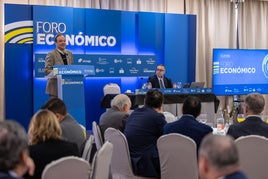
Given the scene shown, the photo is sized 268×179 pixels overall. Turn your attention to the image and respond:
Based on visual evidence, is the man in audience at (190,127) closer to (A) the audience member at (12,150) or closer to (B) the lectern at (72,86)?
(B) the lectern at (72,86)

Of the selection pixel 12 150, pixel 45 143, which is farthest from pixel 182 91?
pixel 12 150

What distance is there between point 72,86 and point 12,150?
3968mm

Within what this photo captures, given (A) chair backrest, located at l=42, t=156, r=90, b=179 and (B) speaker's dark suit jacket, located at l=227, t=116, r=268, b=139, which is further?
(B) speaker's dark suit jacket, located at l=227, t=116, r=268, b=139

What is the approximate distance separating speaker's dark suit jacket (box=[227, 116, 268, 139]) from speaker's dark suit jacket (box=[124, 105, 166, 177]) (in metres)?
0.79

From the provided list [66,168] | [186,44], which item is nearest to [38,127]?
[66,168]

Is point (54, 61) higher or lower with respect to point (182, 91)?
higher

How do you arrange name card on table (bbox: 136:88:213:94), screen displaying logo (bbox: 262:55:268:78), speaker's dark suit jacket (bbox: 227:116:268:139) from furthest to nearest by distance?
screen displaying logo (bbox: 262:55:268:78)
name card on table (bbox: 136:88:213:94)
speaker's dark suit jacket (bbox: 227:116:268:139)

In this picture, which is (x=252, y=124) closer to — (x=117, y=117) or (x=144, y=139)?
(x=144, y=139)

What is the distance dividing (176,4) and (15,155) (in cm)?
964

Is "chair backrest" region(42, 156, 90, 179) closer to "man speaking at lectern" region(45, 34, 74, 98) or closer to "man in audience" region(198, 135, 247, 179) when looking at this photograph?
"man in audience" region(198, 135, 247, 179)

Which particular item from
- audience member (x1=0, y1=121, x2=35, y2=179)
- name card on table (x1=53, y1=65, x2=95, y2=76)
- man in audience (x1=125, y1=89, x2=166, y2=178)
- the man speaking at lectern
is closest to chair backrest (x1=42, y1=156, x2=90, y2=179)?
audience member (x1=0, y1=121, x2=35, y2=179)

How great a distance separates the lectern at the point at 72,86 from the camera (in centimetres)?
570

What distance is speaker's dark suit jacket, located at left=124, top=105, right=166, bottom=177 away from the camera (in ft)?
14.4

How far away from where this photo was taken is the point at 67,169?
2.68 meters
